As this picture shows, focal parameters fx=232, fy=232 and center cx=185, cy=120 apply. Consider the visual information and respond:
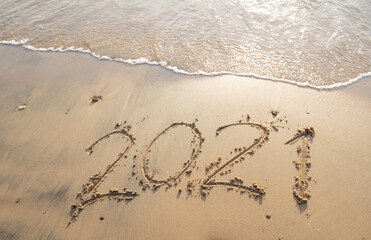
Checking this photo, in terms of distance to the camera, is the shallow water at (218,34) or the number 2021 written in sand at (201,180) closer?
the number 2021 written in sand at (201,180)

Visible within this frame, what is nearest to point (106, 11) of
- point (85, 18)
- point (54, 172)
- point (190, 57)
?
point (85, 18)

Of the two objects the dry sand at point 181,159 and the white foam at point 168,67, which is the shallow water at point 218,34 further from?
the dry sand at point 181,159

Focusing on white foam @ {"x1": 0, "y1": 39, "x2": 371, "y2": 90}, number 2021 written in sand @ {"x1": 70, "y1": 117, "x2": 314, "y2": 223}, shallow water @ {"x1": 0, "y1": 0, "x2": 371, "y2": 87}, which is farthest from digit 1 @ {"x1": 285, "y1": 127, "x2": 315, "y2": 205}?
shallow water @ {"x1": 0, "y1": 0, "x2": 371, "y2": 87}

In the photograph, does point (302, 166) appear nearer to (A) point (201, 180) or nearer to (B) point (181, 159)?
(A) point (201, 180)

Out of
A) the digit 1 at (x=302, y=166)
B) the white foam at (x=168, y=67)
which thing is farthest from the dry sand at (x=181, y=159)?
the white foam at (x=168, y=67)

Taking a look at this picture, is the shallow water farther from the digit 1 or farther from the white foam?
the digit 1
